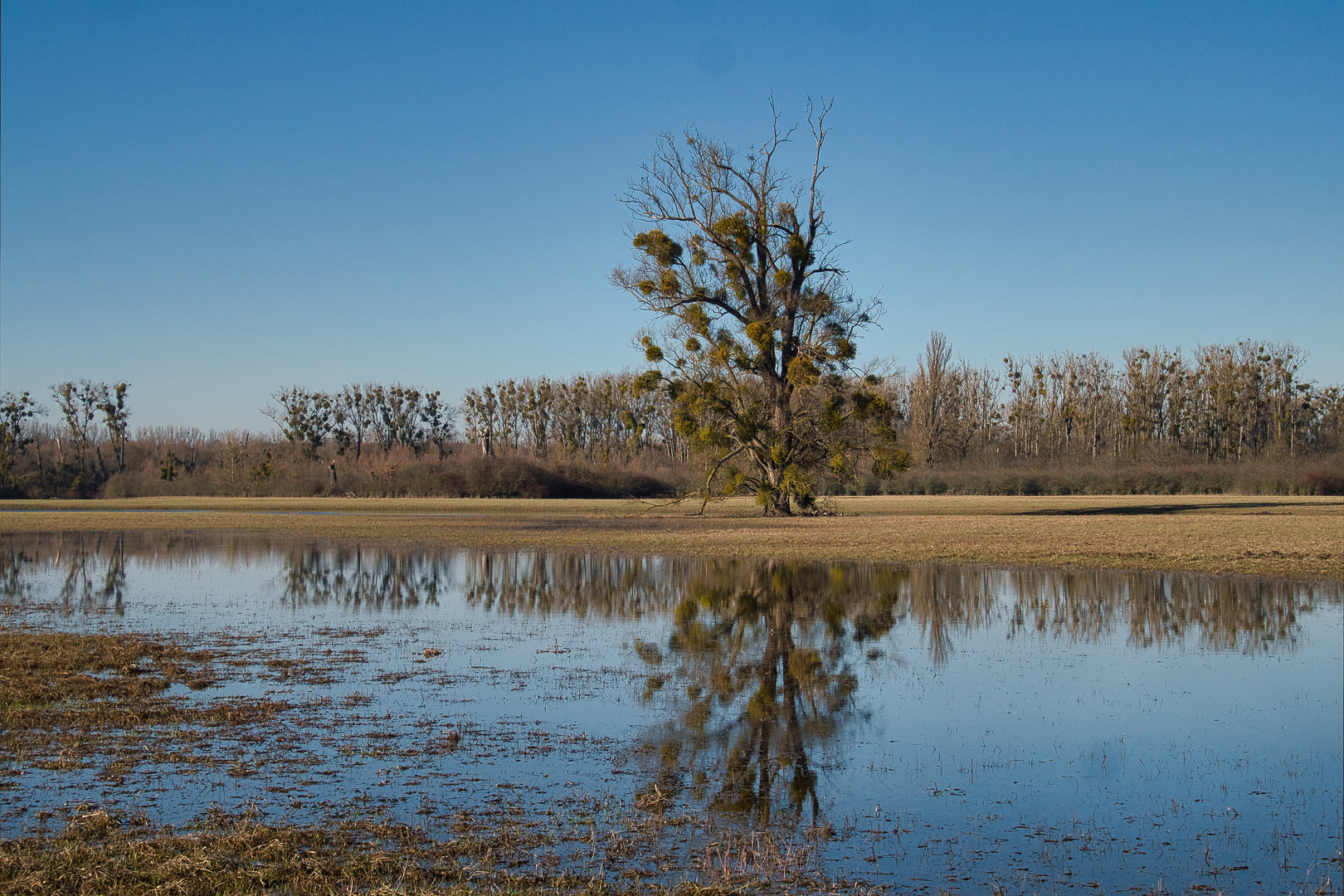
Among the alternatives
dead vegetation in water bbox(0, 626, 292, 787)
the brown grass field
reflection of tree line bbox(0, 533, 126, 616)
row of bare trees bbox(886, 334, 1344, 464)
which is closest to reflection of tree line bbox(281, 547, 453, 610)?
reflection of tree line bbox(0, 533, 126, 616)

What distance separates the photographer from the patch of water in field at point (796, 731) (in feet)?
19.4

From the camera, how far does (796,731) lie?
27.7 ft

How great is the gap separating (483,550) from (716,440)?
12676 mm

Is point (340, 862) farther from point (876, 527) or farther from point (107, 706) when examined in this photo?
point (876, 527)

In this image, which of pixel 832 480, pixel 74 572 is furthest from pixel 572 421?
pixel 74 572

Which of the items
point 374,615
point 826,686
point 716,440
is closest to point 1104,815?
point 826,686

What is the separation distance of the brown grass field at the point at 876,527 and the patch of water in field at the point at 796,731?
5.04 metres

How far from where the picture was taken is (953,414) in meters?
93.4

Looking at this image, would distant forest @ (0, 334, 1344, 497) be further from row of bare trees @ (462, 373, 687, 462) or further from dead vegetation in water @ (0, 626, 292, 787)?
dead vegetation in water @ (0, 626, 292, 787)

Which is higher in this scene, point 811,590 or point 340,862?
point 811,590

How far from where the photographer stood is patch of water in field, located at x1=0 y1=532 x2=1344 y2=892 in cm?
592

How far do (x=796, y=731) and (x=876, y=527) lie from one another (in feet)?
82.0

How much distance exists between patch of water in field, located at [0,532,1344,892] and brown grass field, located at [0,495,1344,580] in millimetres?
5041

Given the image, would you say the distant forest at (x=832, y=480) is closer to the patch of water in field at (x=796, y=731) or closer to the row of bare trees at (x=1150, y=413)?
the row of bare trees at (x=1150, y=413)
